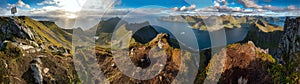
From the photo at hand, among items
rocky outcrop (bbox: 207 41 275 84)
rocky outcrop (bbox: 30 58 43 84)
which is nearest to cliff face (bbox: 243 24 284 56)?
rocky outcrop (bbox: 207 41 275 84)

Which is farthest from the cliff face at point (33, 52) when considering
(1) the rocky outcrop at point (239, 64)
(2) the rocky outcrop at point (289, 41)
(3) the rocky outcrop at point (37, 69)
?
(2) the rocky outcrop at point (289, 41)

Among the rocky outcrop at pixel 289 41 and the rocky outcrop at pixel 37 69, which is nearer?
the rocky outcrop at pixel 289 41

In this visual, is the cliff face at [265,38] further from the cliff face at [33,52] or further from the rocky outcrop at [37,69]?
the rocky outcrop at [37,69]

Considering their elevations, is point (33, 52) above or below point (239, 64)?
above

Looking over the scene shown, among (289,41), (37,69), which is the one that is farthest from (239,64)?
(37,69)

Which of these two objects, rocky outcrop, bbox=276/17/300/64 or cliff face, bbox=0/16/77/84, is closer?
rocky outcrop, bbox=276/17/300/64

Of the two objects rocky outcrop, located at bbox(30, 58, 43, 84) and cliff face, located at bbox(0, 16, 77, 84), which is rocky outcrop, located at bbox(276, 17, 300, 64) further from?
rocky outcrop, located at bbox(30, 58, 43, 84)

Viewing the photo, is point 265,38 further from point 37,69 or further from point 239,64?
point 37,69

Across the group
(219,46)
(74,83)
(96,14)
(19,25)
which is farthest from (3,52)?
(219,46)

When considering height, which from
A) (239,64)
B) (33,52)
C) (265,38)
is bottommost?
(239,64)

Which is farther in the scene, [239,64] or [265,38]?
[239,64]

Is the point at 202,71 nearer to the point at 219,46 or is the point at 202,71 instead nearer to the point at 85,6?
the point at 219,46

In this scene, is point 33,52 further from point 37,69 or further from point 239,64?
point 239,64
